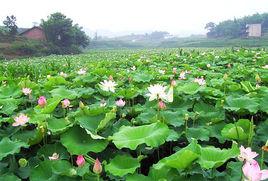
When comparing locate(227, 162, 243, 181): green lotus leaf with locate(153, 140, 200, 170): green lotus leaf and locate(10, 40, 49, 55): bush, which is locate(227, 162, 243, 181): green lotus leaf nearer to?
locate(153, 140, 200, 170): green lotus leaf

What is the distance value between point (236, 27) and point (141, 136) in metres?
77.2

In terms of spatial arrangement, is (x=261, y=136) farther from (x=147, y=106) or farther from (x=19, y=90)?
(x=19, y=90)

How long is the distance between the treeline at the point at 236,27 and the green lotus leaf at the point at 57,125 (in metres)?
73.4

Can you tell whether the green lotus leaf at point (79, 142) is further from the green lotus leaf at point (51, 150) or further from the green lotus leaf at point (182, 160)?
the green lotus leaf at point (182, 160)

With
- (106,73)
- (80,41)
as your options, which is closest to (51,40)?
(80,41)

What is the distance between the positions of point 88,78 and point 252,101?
154 cm

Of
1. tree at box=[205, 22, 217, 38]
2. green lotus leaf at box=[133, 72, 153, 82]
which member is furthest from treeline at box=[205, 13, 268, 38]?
green lotus leaf at box=[133, 72, 153, 82]

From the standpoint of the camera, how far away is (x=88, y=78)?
10.1ft


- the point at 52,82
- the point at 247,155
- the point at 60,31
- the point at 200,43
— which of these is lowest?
the point at 200,43

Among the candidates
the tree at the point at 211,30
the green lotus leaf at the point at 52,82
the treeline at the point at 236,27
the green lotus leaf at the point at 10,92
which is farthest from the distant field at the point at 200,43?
the green lotus leaf at the point at 10,92

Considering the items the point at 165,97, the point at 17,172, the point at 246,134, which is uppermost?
the point at 165,97

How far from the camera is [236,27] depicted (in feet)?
244

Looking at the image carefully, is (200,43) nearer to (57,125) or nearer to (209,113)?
(209,113)

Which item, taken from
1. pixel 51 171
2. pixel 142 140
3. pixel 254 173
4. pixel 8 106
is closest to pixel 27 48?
pixel 8 106
